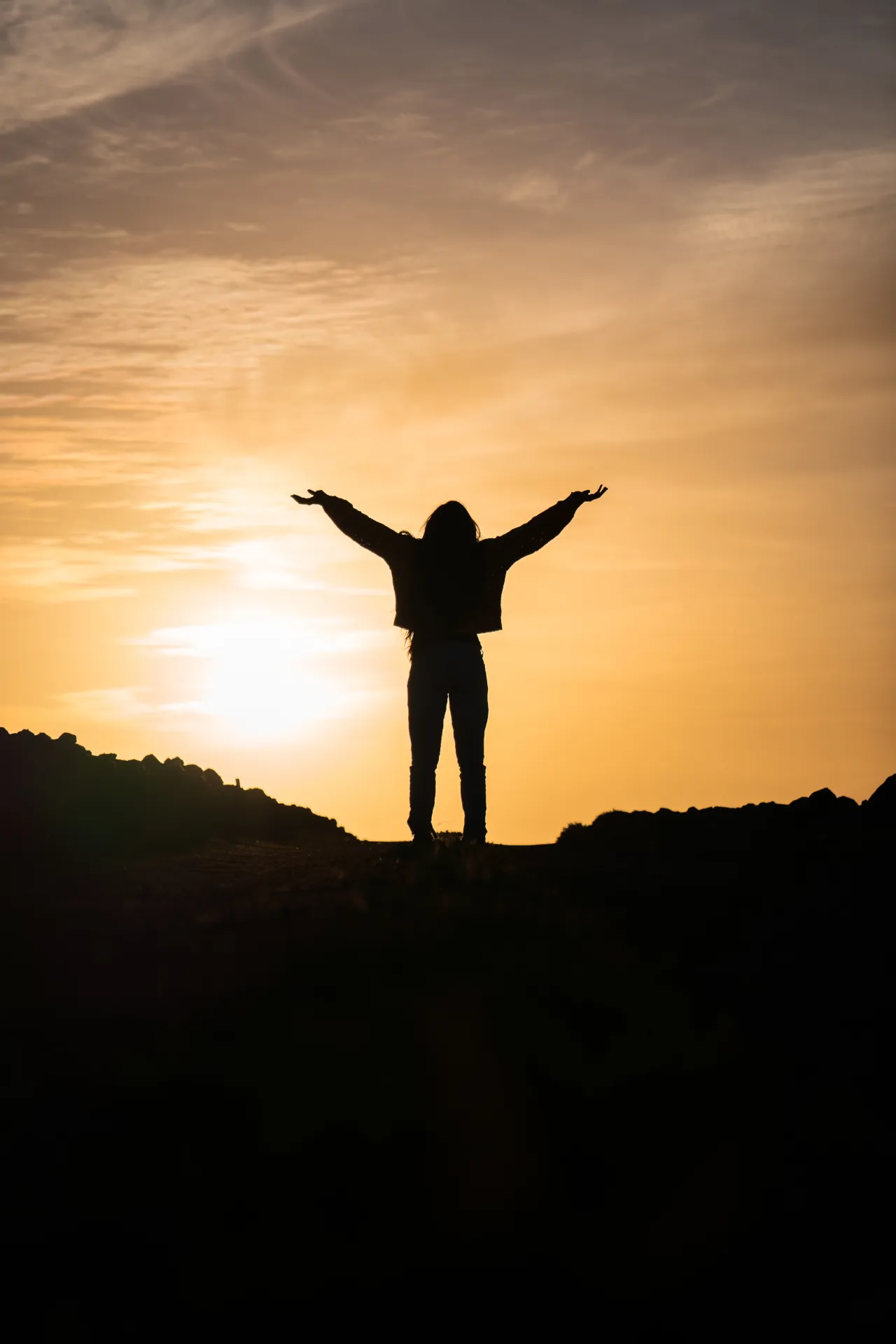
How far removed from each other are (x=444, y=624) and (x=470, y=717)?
910 mm

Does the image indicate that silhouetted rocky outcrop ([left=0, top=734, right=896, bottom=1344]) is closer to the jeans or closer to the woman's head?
the jeans

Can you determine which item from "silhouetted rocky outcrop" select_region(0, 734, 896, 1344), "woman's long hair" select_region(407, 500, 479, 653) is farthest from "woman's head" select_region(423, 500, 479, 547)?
"silhouetted rocky outcrop" select_region(0, 734, 896, 1344)

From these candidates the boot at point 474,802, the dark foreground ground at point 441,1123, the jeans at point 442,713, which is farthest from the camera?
the boot at point 474,802

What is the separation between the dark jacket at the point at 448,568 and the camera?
13.2m

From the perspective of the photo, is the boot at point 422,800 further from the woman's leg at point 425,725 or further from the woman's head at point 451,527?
the woman's head at point 451,527

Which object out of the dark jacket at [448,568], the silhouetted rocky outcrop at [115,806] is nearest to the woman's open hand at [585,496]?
the dark jacket at [448,568]

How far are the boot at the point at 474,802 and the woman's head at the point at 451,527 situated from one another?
216 centimetres

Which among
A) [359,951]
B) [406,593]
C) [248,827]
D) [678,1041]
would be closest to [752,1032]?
[678,1041]

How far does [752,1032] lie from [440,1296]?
10.3 feet

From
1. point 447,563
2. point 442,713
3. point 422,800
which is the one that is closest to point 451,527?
point 447,563

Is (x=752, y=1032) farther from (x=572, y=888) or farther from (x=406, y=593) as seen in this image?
(x=406, y=593)

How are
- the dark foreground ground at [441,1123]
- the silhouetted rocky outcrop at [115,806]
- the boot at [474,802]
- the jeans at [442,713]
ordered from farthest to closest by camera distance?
the silhouetted rocky outcrop at [115,806] → the boot at [474,802] → the jeans at [442,713] → the dark foreground ground at [441,1123]

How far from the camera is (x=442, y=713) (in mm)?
13367

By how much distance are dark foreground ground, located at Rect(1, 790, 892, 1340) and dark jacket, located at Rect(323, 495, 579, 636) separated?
9.93 feet
